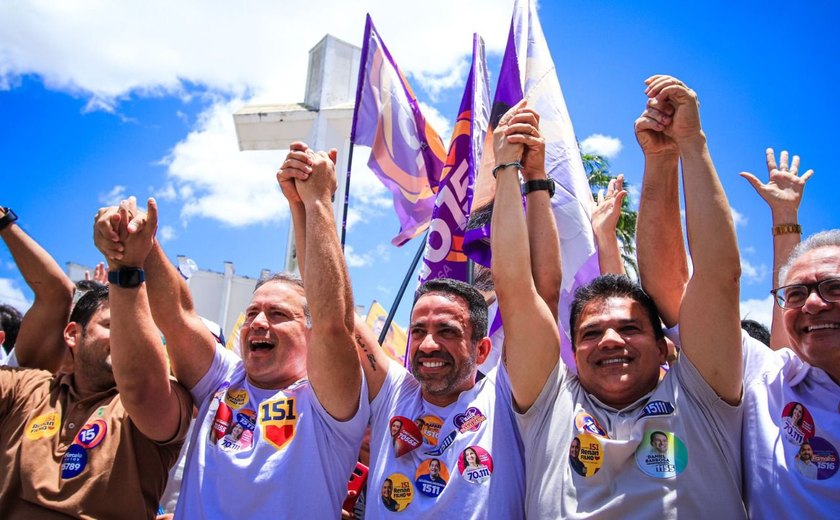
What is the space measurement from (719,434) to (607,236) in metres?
1.69

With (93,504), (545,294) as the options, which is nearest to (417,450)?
(545,294)

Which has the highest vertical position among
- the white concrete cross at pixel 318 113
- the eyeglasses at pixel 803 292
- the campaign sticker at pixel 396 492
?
the white concrete cross at pixel 318 113

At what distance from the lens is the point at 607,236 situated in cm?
385

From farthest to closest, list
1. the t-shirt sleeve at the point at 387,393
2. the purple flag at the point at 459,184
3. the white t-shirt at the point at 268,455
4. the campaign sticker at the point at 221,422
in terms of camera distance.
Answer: the purple flag at the point at 459,184 < the t-shirt sleeve at the point at 387,393 < the campaign sticker at the point at 221,422 < the white t-shirt at the point at 268,455

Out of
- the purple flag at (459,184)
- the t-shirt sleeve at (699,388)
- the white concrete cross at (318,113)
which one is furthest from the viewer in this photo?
the white concrete cross at (318,113)

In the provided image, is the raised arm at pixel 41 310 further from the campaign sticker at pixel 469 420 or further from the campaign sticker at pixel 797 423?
the campaign sticker at pixel 797 423

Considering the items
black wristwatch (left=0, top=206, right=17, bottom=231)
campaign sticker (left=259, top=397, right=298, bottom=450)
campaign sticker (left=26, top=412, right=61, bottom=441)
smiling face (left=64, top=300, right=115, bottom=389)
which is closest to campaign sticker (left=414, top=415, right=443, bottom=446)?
campaign sticker (left=259, top=397, right=298, bottom=450)

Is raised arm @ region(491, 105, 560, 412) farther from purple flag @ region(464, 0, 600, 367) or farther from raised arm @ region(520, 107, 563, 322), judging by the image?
purple flag @ region(464, 0, 600, 367)

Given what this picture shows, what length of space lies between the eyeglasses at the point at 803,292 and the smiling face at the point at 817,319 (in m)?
0.02

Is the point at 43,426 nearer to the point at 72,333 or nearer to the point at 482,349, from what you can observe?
the point at 72,333

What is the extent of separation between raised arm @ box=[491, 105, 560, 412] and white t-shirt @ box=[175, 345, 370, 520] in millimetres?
780

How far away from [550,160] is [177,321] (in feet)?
9.05

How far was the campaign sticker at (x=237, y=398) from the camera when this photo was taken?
9.67 feet

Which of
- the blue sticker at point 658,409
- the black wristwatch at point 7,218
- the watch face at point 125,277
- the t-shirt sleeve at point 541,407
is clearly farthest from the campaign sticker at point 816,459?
the black wristwatch at point 7,218
